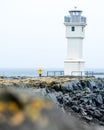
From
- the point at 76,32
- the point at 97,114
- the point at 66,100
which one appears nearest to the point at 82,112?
the point at 97,114

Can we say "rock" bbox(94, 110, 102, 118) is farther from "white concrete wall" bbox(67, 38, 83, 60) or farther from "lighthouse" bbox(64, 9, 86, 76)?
"white concrete wall" bbox(67, 38, 83, 60)

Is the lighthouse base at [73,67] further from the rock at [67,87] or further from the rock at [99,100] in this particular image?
the rock at [99,100]

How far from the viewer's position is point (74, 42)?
45.5m

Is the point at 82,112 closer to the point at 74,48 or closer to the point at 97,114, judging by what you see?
the point at 97,114

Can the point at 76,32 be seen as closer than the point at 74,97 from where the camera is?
No

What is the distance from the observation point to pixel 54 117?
1901 mm

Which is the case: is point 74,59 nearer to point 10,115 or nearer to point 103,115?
point 103,115

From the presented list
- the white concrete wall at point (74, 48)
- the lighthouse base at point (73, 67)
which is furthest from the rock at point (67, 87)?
the white concrete wall at point (74, 48)

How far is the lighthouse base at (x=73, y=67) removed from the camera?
144 feet

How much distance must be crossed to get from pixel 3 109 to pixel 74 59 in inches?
1671

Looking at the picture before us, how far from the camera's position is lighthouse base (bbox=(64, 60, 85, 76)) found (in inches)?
1724

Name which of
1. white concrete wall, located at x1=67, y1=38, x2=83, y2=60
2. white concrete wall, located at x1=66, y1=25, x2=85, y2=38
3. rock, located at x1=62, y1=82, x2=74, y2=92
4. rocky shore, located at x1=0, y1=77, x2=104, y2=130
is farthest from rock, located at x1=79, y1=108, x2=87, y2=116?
white concrete wall, located at x1=66, y1=25, x2=85, y2=38

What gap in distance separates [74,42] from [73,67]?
2801 mm

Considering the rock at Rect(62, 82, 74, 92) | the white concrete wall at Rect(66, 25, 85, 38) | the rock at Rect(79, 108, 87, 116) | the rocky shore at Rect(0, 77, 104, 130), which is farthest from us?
the white concrete wall at Rect(66, 25, 85, 38)
